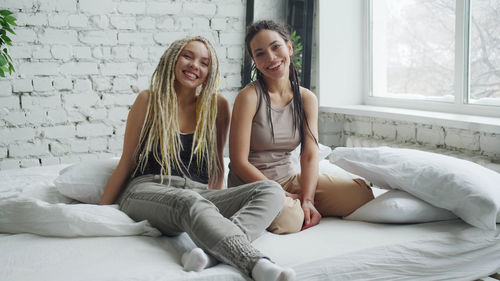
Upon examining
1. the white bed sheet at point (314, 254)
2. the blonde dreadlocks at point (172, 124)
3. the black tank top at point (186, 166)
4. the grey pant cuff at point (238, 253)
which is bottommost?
the white bed sheet at point (314, 254)

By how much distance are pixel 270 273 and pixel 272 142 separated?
0.78m

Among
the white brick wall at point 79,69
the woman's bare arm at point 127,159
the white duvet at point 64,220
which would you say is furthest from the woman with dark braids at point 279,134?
the white brick wall at point 79,69

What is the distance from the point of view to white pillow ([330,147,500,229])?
4.90ft

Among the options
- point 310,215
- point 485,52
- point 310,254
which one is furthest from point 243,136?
point 485,52

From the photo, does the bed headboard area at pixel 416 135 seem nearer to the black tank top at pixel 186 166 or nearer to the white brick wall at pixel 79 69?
the white brick wall at pixel 79 69

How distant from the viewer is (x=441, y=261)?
1.47 m

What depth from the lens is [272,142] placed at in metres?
1.84

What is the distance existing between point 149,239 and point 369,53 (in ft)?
7.31

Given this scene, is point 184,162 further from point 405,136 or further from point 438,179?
point 405,136

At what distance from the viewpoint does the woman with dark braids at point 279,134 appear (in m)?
1.72

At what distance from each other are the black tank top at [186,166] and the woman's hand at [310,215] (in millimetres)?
405

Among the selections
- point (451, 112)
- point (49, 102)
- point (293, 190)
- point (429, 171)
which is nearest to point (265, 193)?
point (293, 190)

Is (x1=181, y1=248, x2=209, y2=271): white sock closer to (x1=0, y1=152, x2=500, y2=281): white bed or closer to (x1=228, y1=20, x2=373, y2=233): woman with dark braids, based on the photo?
(x1=0, y1=152, x2=500, y2=281): white bed

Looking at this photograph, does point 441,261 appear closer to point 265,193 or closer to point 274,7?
point 265,193
